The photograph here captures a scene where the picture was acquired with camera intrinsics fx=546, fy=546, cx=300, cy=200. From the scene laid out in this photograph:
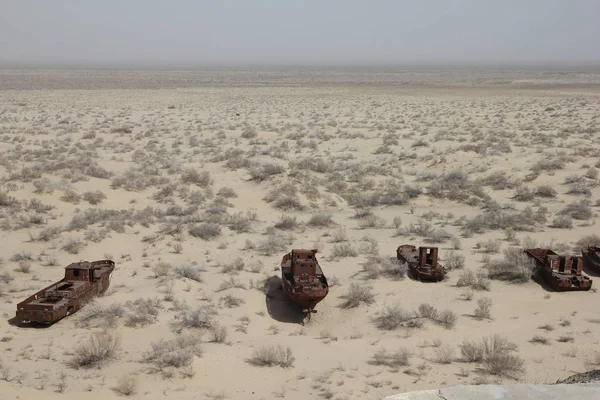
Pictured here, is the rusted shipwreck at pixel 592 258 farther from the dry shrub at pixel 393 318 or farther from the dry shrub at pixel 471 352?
the dry shrub at pixel 471 352

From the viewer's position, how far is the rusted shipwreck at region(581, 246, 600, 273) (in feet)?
40.9

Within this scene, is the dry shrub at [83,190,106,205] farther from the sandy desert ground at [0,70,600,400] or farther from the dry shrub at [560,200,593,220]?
the dry shrub at [560,200,593,220]

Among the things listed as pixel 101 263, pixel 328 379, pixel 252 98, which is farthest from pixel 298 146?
pixel 252 98

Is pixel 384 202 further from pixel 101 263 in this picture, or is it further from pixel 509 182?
pixel 101 263

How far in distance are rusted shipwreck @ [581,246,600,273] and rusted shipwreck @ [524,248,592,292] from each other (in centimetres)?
61

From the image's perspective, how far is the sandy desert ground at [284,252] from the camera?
823 centimetres

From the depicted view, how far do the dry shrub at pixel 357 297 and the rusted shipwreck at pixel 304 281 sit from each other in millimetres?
528

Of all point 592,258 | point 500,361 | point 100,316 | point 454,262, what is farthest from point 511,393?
point 592,258

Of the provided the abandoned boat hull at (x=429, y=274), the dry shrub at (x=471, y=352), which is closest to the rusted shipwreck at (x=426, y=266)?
the abandoned boat hull at (x=429, y=274)

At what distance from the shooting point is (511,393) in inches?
205

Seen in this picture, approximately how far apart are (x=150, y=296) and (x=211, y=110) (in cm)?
3915

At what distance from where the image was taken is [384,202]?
1869 centimetres

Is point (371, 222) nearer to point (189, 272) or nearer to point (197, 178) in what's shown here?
point (189, 272)

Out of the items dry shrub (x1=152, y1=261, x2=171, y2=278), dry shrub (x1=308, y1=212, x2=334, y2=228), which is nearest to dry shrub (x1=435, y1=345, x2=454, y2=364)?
dry shrub (x1=152, y1=261, x2=171, y2=278)
